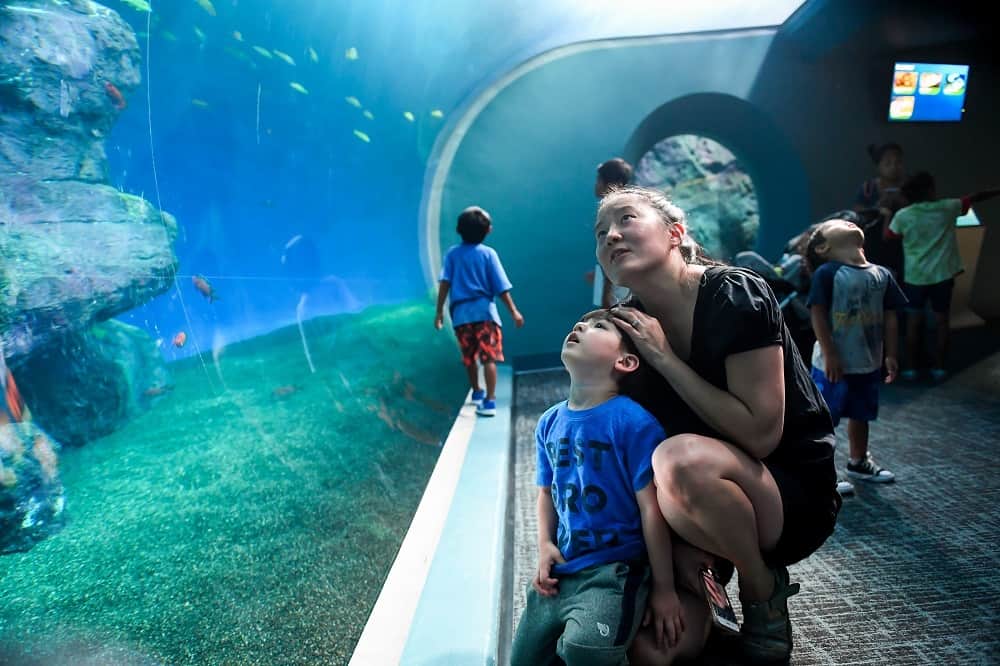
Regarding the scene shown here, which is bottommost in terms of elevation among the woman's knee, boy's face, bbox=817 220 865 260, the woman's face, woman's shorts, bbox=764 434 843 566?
woman's shorts, bbox=764 434 843 566

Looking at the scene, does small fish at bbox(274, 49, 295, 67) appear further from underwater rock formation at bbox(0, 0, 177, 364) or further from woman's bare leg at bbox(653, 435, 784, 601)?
woman's bare leg at bbox(653, 435, 784, 601)

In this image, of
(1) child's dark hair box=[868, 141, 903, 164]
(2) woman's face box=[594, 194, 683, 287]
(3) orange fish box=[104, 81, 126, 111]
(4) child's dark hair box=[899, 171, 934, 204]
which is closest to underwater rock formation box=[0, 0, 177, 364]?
(3) orange fish box=[104, 81, 126, 111]

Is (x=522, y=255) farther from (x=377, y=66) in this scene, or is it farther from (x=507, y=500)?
(x=507, y=500)

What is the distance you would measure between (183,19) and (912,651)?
3.55 meters

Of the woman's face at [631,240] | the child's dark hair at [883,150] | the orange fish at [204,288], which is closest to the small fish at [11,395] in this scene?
the orange fish at [204,288]

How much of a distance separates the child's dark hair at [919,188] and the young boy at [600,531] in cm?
417

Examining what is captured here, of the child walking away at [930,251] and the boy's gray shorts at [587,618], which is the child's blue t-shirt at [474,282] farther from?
the child walking away at [930,251]

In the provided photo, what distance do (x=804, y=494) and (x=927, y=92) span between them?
20.8ft

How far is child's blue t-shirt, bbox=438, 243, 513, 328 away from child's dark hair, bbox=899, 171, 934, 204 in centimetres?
322

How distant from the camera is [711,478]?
107 cm

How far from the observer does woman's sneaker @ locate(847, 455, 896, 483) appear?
2324mm

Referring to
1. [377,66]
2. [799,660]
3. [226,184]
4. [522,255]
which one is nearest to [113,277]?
[226,184]

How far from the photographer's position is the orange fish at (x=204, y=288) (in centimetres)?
223

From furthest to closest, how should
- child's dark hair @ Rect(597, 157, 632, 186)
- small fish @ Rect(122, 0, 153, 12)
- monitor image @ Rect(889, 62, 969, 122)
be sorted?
monitor image @ Rect(889, 62, 969, 122), child's dark hair @ Rect(597, 157, 632, 186), small fish @ Rect(122, 0, 153, 12)
